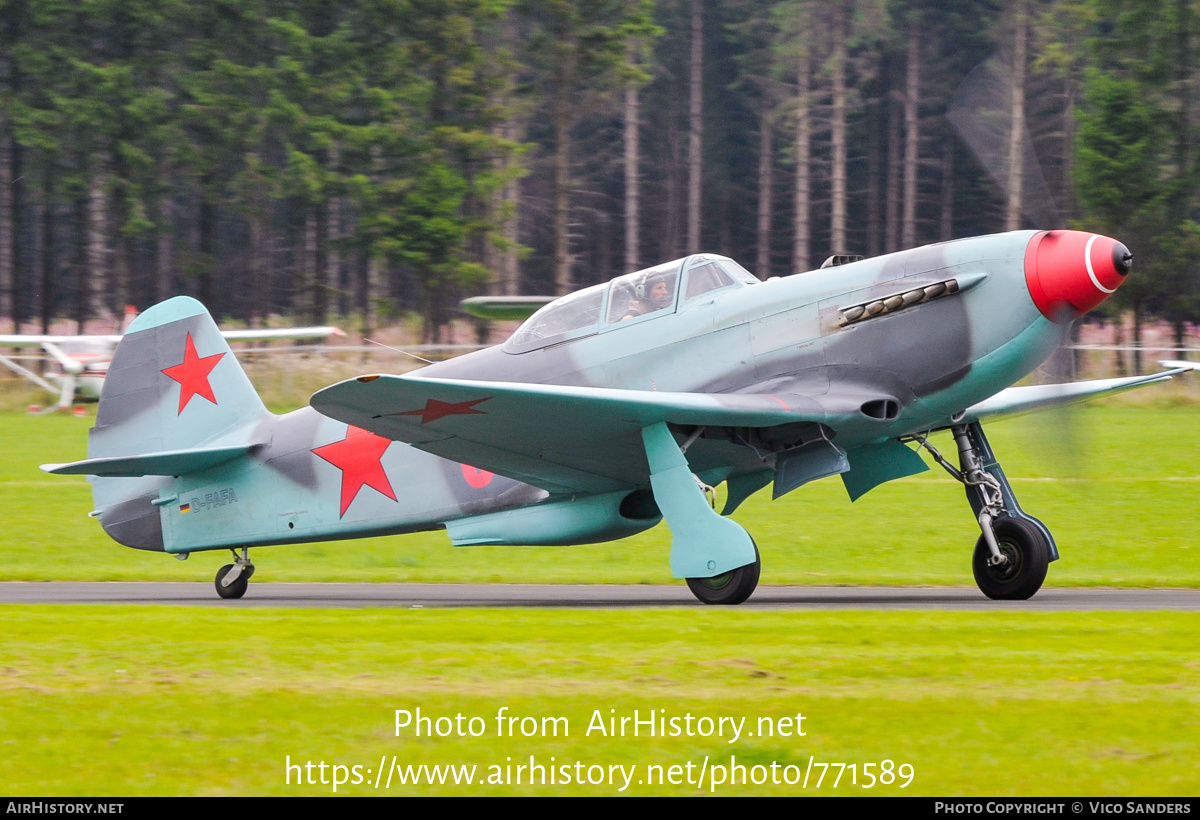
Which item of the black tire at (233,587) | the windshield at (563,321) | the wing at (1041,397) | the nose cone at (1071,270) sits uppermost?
the nose cone at (1071,270)

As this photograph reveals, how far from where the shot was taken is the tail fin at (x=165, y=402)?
12977mm

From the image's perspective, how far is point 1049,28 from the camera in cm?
4000

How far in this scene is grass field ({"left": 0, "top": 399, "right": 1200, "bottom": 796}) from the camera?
476 cm

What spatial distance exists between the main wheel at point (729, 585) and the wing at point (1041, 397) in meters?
2.31

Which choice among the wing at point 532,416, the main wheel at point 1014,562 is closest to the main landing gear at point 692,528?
the wing at point 532,416

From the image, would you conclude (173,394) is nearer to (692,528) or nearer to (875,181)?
(692,528)

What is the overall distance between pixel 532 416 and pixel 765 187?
39.5 meters

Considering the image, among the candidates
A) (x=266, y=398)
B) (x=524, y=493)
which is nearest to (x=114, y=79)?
(x=266, y=398)

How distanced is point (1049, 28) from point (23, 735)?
130ft

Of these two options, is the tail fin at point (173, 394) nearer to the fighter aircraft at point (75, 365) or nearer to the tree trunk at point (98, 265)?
the fighter aircraft at point (75, 365)

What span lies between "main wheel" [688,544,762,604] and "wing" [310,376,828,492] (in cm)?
106

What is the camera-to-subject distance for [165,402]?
42.7 feet

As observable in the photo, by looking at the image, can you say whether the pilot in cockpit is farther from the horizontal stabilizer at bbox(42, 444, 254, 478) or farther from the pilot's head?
the horizontal stabilizer at bbox(42, 444, 254, 478)

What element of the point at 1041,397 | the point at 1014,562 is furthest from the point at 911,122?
the point at 1014,562
